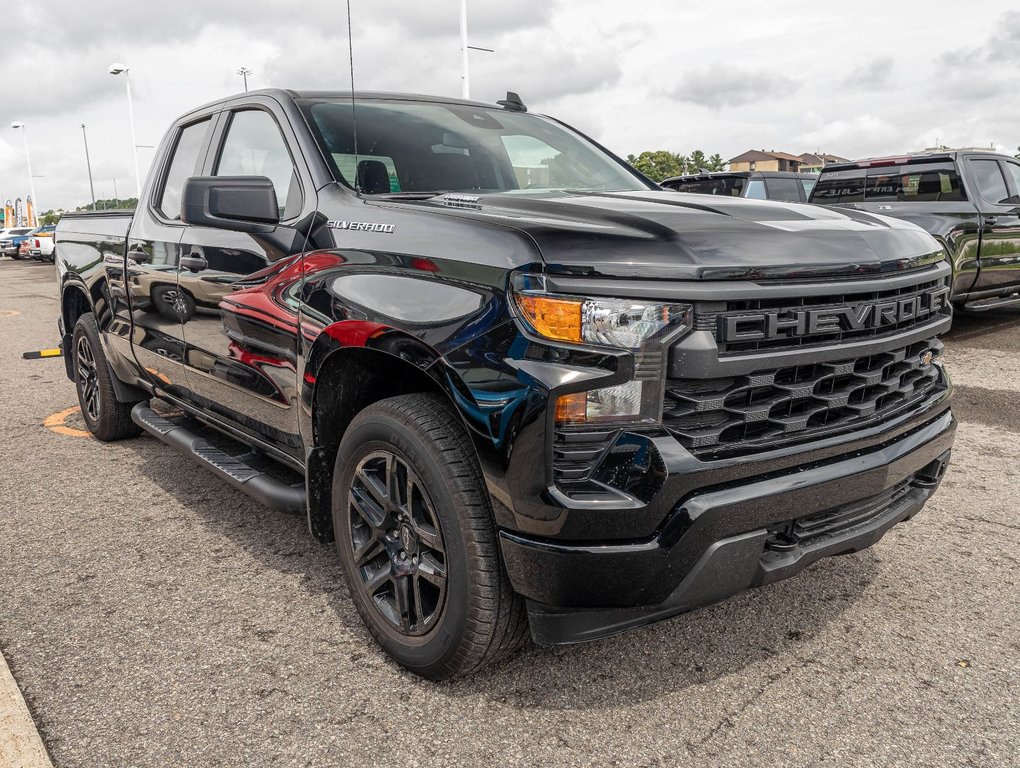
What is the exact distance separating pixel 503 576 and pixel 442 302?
2.43 feet

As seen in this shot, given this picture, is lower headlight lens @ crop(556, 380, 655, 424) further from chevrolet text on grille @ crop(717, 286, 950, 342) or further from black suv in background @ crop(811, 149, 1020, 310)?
black suv in background @ crop(811, 149, 1020, 310)

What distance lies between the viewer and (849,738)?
2254 millimetres

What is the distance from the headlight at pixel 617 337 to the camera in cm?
200

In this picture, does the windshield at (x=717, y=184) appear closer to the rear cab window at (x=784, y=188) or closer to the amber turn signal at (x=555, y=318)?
the rear cab window at (x=784, y=188)

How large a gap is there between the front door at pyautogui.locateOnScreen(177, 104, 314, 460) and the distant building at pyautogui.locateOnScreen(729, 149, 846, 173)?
265ft

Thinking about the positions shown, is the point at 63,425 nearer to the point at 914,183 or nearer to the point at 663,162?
the point at 914,183

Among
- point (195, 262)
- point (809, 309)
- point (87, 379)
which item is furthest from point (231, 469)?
point (87, 379)

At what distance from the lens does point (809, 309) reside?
7.23ft

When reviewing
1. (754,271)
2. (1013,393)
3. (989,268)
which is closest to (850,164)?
(989,268)

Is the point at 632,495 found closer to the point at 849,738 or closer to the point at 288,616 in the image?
the point at 849,738

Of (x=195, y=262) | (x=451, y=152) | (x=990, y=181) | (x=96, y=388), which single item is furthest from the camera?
(x=990, y=181)

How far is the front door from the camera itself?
2.97 meters

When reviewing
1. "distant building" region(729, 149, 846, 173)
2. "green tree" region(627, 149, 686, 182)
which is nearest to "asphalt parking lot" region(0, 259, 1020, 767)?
"green tree" region(627, 149, 686, 182)

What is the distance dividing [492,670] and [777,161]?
93.9 meters
